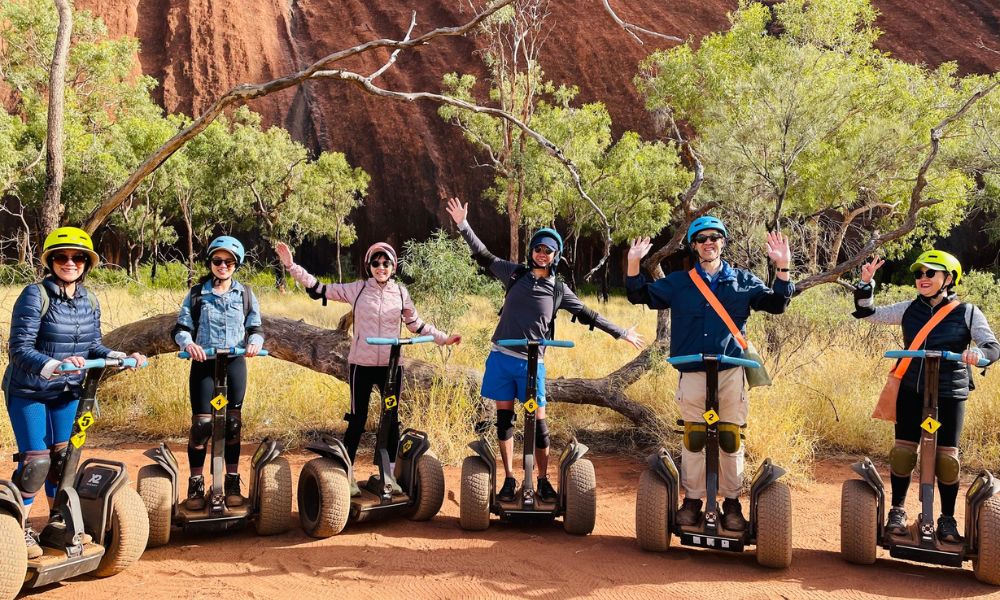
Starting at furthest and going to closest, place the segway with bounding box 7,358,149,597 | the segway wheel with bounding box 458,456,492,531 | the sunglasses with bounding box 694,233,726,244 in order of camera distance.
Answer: the segway wheel with bounding box 458,456,492,531
the sunglasses with bounding box 694,233,726,244
the segway with bounding box 7,358,149,597

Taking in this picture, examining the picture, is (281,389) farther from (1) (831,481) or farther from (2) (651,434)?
(1) (831,481)

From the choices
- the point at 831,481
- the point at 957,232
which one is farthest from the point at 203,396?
the point at 957,232

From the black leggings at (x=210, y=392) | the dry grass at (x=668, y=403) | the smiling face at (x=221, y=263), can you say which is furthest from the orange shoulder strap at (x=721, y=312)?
the smiling face at (x=221, y=263)

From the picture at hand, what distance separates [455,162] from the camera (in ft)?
121

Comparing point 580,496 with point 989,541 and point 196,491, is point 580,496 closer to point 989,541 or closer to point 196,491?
point 989,541

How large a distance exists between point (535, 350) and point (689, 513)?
142 centimetres

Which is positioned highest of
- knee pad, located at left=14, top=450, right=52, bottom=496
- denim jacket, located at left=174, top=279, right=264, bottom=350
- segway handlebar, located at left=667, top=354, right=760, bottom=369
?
denim jacket, located at left=174, top=279, right=264, bottom=350

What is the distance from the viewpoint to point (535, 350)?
5023mm

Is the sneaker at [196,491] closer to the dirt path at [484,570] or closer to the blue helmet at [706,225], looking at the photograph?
the dirt path at [484,570]

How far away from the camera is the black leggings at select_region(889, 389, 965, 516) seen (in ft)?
14.7

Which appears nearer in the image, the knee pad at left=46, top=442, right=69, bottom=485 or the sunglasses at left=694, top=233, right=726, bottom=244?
the knee pad at left=46, top=442, right=69, bottom=485

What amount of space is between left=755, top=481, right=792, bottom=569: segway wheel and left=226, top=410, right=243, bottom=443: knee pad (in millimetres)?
3328

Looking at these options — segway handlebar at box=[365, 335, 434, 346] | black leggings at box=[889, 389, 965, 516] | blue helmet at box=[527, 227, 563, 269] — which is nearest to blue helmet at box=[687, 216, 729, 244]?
blue helmet at box=[527, 227, 563, 269]

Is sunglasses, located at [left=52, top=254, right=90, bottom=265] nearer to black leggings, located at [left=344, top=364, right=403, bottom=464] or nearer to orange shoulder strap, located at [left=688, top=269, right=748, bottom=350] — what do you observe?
black leggings, located at [left=344, top=364, right=403, bottom=464]
